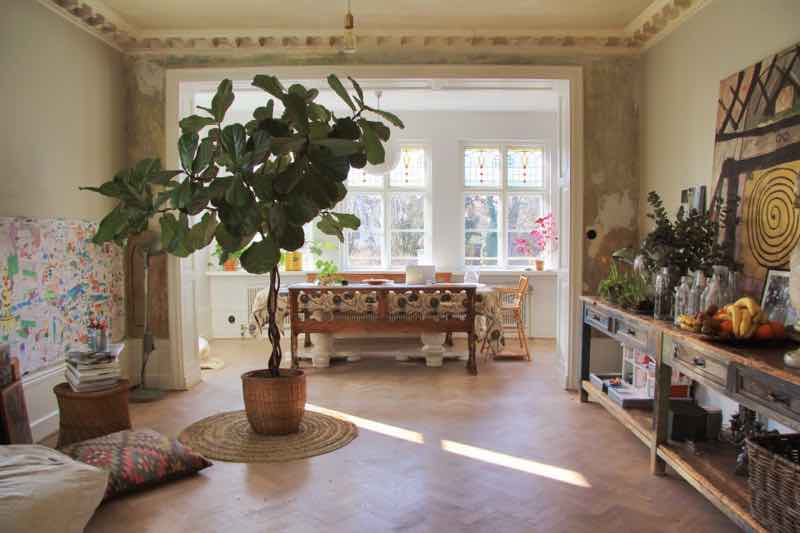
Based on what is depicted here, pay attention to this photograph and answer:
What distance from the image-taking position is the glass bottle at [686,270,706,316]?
304 centimetres

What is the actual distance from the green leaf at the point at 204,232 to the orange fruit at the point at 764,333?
2884 millimetres

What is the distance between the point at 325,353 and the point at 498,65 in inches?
130

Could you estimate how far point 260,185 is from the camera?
3129 millimetres

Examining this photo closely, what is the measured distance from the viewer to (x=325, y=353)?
5945 mm

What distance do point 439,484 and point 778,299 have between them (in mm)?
2022

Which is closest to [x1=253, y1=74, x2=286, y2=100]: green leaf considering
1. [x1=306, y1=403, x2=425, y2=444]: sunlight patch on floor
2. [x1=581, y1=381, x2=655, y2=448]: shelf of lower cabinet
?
[x1=306, y1=403, x2=425, y2=444]: sunlight patch on floor

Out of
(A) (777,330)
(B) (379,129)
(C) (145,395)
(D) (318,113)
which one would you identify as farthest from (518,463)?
(C) (145,395)

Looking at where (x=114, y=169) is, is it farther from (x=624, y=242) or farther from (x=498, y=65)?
(x=624, y=242)

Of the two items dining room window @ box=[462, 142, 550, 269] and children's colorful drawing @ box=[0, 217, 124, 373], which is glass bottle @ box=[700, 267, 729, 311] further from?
dining room window @ box=[462, 142, 550, 269]

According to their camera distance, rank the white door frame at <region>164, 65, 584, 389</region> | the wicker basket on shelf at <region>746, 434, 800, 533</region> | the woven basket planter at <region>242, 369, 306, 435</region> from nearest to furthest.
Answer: the wicker basket on shelf at <region>746, 434, 800, 533</region>, the woven basket planter at <region>242, 369, 306, 435</region>, the white door frame at <region>164, 65, 584, 389</region>

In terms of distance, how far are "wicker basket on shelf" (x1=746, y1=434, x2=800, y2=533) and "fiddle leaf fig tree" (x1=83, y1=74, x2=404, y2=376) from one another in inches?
92.3

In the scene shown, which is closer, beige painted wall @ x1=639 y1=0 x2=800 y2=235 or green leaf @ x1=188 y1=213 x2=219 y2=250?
beige painted wall @ x1=639 y1=0 x2=800 y2=235

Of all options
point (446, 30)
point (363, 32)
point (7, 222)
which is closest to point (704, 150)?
point (446, 30)

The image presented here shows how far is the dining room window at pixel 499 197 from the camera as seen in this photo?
7.84 metres
